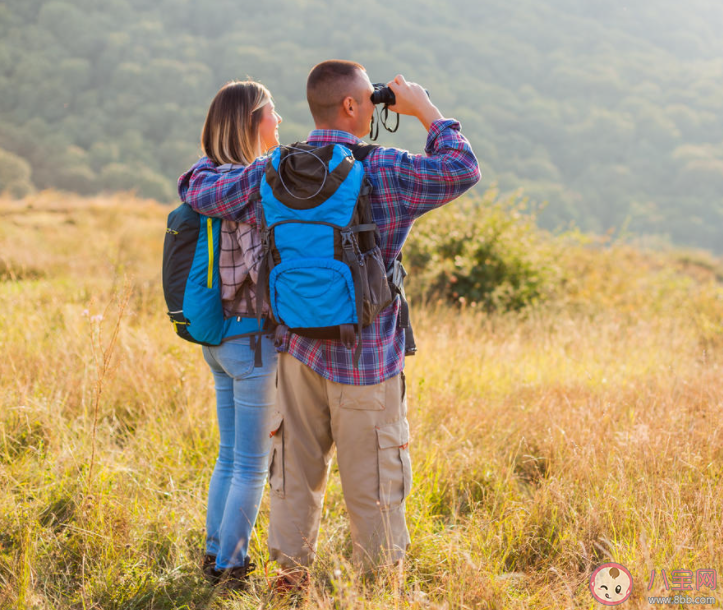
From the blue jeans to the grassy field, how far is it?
21 centimetres

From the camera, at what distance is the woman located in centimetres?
213

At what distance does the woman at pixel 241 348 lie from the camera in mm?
2133

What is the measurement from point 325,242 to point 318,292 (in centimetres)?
16

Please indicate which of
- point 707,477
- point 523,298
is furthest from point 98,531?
point 523,298

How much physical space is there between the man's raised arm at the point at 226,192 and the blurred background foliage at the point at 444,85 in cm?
3775

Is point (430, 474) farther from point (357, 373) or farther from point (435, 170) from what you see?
point (435, 170)

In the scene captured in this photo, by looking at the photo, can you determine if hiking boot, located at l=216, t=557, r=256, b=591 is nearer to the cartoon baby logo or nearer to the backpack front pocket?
the backpack front pocket

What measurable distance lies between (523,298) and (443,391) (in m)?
4.36

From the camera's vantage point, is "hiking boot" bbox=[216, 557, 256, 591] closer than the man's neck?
No

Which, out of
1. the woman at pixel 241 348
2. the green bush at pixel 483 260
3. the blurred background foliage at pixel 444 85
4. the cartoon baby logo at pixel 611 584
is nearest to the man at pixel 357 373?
the woman at pixel 241 348

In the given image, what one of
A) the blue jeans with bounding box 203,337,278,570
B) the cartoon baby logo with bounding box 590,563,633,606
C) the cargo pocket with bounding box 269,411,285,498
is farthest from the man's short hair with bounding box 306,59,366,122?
the cartoon baby logo with bounding box 590,563,633,606

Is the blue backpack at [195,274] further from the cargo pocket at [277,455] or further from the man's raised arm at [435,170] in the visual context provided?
the man's raised arm at [435,170]

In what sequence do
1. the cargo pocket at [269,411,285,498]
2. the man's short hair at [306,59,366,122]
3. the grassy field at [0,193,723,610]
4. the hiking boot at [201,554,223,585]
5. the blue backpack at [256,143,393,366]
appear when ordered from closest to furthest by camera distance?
1. the blue backpack at [256,143,393,366]
2. the man's short hair at [306,59,366,122]
3. the cargo pocket at [269,411,285,498]
4. the grassy field at [0,193,723,610]
5. the hiking boot at [201,554,223,585]

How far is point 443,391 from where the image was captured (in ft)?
12.5
